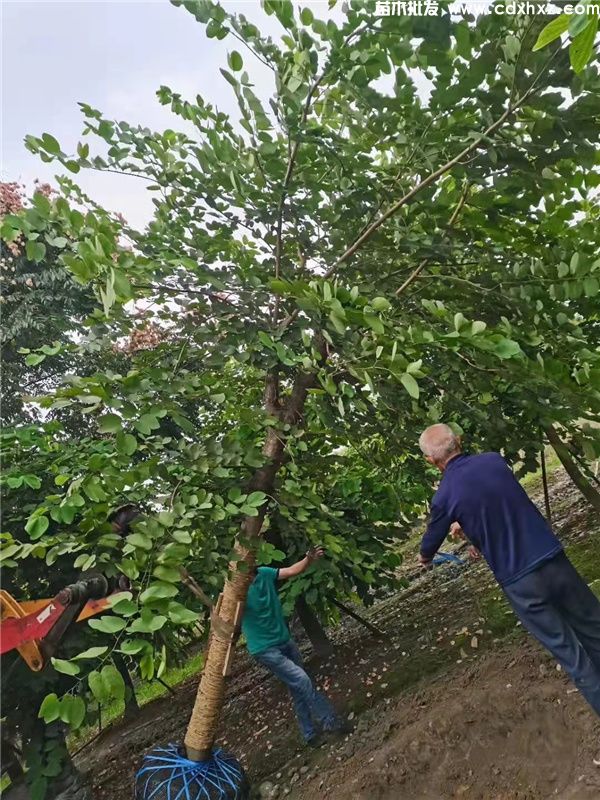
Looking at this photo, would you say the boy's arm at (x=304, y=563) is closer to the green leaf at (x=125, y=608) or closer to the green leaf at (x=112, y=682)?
the green leaf at (x=125, y=608)

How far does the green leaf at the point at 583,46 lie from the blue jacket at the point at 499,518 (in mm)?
1904

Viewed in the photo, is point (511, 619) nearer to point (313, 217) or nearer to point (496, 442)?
point (496, 442)

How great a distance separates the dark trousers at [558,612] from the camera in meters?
2.34

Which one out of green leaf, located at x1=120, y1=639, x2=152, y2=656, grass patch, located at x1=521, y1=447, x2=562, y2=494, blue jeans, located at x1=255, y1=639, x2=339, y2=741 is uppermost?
green leaf, located at x1=120, y1=639, x2=152, y2=656

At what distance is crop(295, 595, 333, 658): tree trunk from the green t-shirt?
1356 millimetres

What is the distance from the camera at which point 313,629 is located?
5246mm

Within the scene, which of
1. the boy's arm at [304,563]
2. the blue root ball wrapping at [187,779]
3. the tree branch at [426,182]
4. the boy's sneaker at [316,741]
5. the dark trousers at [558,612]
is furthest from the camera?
the boy's sneaker at [316,741]

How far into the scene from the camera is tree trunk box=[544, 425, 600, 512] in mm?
3545

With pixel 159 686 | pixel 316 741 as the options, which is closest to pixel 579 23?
pixel 316 741

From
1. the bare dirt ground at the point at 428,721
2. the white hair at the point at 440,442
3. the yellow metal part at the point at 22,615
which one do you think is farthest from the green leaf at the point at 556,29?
the bare dirt ground at the point at 428,721

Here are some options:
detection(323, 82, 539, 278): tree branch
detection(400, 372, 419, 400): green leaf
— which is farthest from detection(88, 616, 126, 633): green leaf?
detection(323, 82, 539, 278): tree branch

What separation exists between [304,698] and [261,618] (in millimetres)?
588

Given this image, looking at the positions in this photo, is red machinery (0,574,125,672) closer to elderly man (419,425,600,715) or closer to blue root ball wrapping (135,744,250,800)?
blue root ball wrapping (135,744,250,800)

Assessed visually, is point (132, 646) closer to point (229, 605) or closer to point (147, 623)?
point (147, 623)
